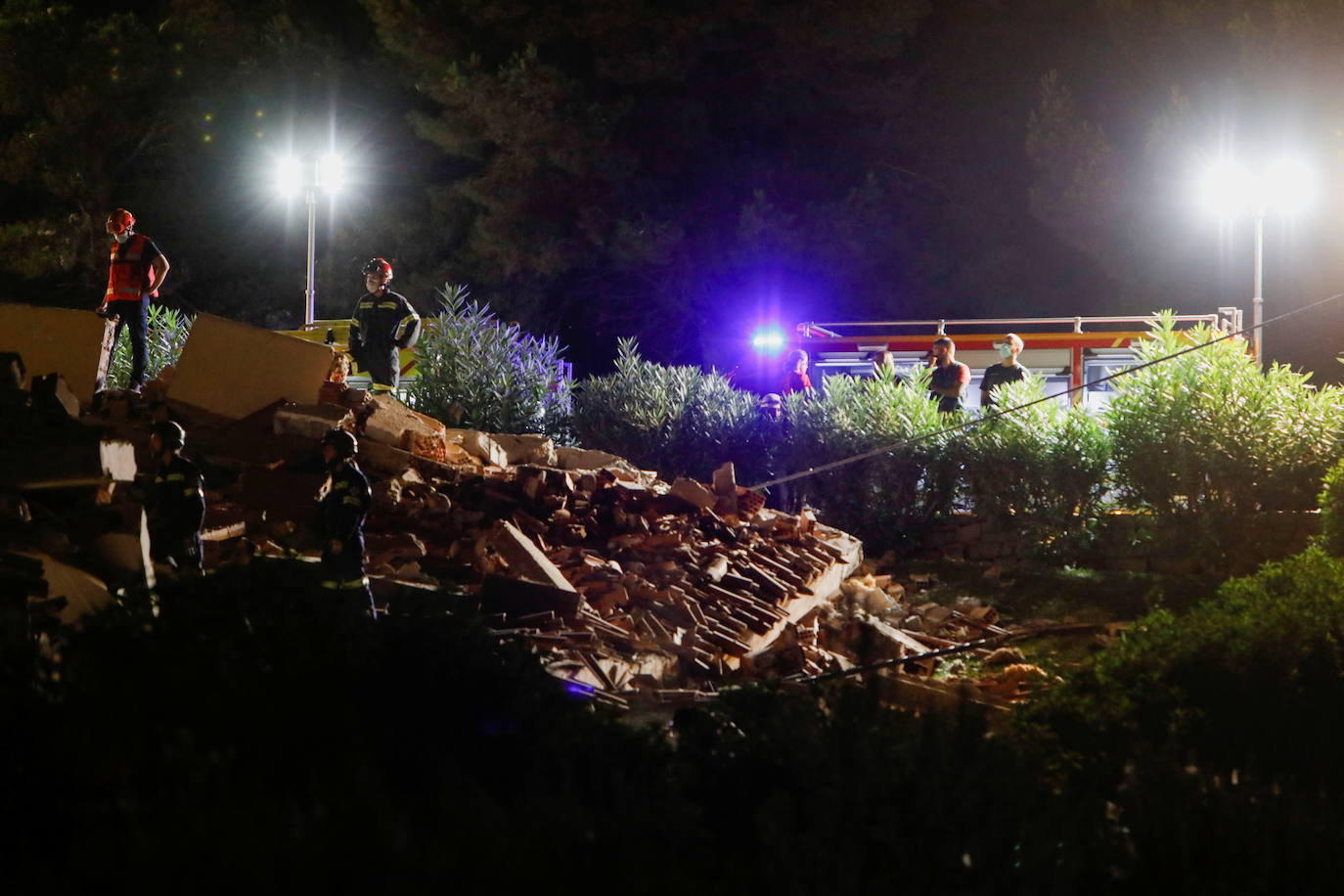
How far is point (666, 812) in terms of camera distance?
304 centimetres

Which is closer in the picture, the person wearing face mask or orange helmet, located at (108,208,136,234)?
orange helmet, located at (108,208,136,234)

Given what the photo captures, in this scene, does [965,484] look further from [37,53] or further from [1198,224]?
[37,53]

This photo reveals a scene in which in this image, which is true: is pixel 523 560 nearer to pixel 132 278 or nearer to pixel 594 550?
pixel 594 550

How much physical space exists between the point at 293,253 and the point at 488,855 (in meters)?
33.3

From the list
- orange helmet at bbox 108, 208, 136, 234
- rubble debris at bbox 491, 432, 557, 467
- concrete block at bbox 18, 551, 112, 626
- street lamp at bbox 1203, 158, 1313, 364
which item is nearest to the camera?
concrete block at bbox 18, 551, 112, 626

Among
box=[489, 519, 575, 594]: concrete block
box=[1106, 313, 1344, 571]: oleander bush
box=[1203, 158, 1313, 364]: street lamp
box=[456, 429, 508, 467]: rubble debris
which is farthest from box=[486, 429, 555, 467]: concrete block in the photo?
box=[1203, 158, 1313, 364]: street lamp

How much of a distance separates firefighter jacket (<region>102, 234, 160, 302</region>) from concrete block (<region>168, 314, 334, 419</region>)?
6.74 ft

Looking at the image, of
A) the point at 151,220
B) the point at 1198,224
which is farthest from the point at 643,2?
the point at 151,220

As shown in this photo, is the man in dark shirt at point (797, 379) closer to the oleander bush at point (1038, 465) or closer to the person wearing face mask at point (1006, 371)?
the person wearing face mask at point (1006, 371)

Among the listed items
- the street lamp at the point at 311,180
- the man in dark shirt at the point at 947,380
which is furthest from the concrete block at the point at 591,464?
the street lamp at the point at 311,180

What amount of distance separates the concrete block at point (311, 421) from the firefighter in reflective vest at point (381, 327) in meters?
2.68

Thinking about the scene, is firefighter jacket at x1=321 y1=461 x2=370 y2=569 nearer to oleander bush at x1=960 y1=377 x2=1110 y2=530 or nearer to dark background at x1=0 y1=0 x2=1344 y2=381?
oleander bush at x1=960 y1=377 x2=1110 y2=530

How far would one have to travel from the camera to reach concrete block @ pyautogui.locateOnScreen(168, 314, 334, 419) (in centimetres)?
1048

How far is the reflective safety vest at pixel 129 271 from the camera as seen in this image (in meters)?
12.4
